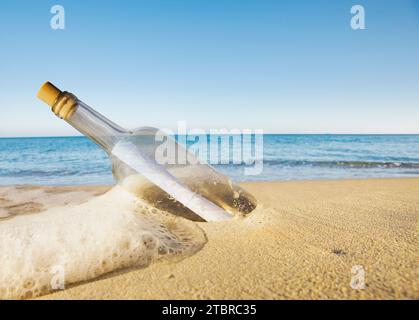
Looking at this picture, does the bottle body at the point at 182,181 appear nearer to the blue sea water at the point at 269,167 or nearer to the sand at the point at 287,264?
the sand at the point at 287,264

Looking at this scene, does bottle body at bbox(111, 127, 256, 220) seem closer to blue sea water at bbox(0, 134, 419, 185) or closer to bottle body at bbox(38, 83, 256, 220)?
bottle body at bbox(38, 83, 256, 220)

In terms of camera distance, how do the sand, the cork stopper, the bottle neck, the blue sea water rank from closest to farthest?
1. the sand
2. the cork stopper
3. the bottle neck
4. the blue sea water

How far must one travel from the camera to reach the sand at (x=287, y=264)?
82cm

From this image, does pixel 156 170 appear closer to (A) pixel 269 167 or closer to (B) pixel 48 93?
(B) pixel 48 93

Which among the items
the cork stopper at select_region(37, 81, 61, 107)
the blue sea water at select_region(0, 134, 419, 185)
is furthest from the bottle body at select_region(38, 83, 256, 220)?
the blue sea water at select_region(0, 134, 419, 185)

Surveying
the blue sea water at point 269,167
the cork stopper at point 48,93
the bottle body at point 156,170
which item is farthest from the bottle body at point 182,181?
the blue sea water at point 269,167

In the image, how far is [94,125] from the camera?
1432mm

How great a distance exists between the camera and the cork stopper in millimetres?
1262

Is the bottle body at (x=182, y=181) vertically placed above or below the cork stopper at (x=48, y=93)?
below

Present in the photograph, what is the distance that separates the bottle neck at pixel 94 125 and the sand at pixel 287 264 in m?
0.57

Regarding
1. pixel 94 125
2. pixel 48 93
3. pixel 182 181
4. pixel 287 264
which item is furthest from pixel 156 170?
pixel 287 264

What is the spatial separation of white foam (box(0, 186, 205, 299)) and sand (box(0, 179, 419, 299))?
6cm
